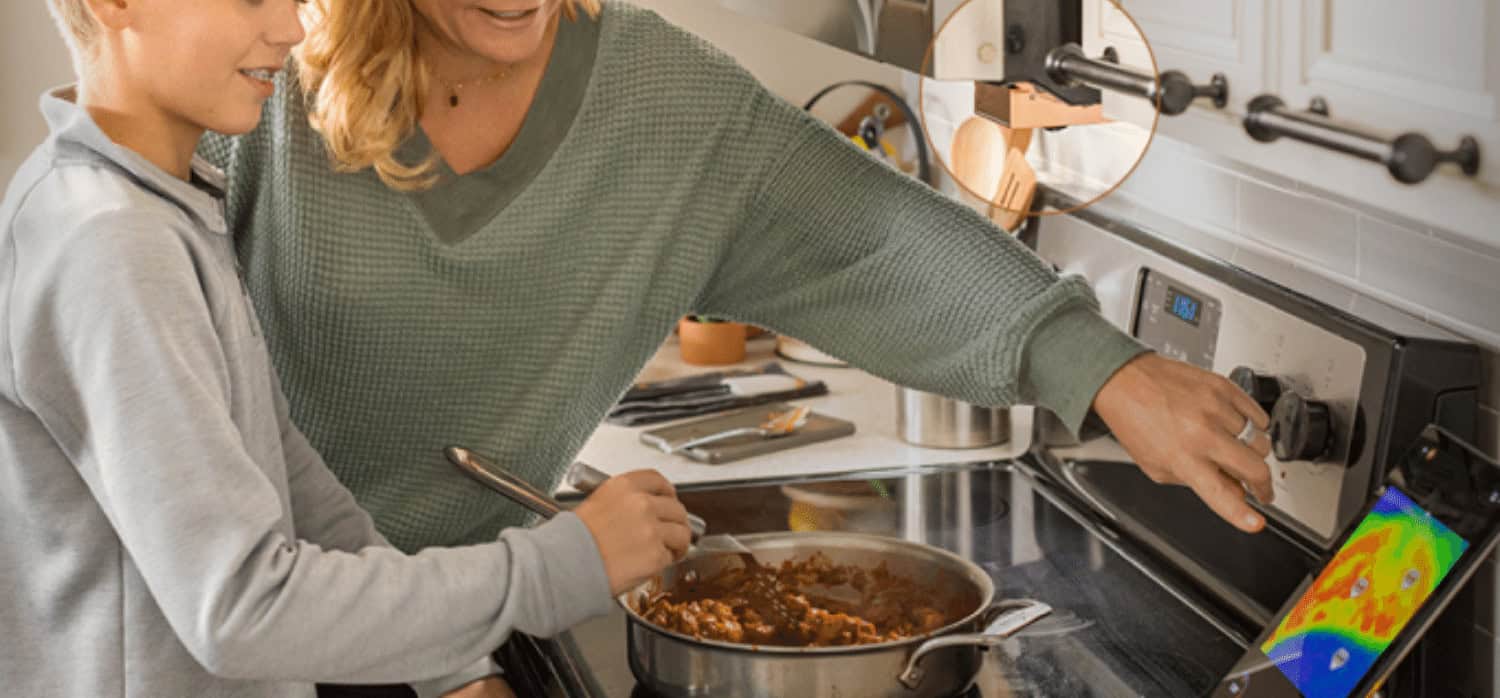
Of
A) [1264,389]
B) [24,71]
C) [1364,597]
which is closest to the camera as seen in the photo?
[1364,597]

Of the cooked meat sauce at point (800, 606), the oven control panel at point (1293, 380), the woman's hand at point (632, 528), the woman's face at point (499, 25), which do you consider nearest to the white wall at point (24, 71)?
the woman's face at point (499, 25)

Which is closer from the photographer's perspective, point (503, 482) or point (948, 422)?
point (503, 482)

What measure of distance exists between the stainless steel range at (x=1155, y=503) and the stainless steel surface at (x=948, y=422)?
0.10 metres

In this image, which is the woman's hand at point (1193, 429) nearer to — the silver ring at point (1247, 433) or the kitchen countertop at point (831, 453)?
the silver ring at point (1247, 433)

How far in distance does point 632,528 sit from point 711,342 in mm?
1152

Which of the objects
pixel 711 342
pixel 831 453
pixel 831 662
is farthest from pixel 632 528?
pixel 711 342

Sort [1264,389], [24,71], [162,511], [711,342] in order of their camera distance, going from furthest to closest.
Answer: [24,71] → [711,342] → [1264,389] → [162,511]

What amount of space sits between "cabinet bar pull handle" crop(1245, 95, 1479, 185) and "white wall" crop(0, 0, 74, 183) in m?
1.98

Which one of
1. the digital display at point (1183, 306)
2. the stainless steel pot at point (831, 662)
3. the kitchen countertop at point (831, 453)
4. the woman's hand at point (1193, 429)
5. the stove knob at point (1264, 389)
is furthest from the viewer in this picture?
the kitchen countertop at point (831, 453)

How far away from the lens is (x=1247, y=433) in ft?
3.44

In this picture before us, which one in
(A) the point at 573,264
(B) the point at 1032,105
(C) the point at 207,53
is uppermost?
(C) the point at 207,53

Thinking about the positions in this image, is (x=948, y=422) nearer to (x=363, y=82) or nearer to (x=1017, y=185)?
(x=1017, y=185)

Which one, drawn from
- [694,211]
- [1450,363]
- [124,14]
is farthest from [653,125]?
[1450,363]

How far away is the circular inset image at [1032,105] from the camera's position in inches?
41.7
